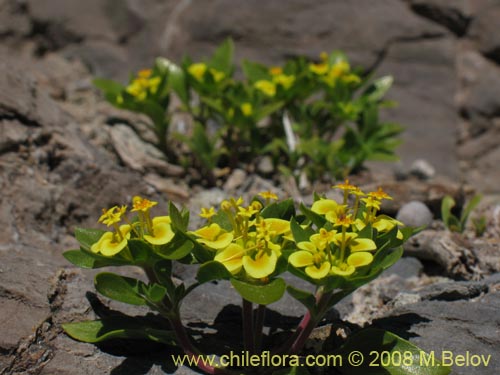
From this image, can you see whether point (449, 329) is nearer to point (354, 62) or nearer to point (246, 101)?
point (246, 101)

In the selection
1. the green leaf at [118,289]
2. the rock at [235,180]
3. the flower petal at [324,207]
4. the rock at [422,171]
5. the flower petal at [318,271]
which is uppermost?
the flower petal at [324,207]

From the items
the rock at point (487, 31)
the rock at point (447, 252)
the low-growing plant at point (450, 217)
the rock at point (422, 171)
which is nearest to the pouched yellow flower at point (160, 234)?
the rock at point (447, 252)

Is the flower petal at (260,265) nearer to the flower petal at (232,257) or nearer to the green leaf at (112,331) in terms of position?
the flower petal at (232,257)

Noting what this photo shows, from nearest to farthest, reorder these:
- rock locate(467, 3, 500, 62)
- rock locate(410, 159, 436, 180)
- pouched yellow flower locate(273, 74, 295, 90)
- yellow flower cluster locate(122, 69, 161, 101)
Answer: yellow flower cluster locate(122, 69, 161, 101) < pouched yellow flower locate(273, 74, 295, 90) < rock locate(410, 159, 436, 180) < rock locate(467, 3, 500, 62)

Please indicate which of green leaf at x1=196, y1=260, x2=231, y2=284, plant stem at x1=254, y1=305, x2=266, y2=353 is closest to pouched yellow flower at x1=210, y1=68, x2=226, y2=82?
plant stem at x1=254, y1=305, x2=266, y2=353

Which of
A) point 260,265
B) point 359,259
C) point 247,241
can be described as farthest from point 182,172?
point 359,259

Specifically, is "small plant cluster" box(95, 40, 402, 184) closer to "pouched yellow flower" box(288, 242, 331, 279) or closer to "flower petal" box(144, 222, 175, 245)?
"flower petal" box(144, 222, 175, 245)
